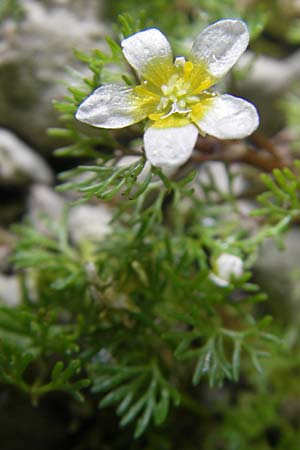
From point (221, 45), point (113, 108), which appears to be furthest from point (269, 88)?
point (113, 108)

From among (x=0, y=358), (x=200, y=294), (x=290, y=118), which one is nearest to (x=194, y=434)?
(x=200, y=294)

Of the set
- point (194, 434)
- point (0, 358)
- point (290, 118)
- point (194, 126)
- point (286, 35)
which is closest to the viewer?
point (194, 126)

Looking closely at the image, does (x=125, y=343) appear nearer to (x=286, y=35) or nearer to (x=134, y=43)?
(x=134, y=43)

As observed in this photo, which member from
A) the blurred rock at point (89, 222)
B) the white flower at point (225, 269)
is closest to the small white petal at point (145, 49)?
the white flower at point (225, 269)

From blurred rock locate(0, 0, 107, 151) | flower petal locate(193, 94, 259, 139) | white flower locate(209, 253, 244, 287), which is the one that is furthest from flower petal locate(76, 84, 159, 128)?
blurred rock locate(0, 0, 107, 151)

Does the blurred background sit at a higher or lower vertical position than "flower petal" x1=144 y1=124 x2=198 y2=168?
lower

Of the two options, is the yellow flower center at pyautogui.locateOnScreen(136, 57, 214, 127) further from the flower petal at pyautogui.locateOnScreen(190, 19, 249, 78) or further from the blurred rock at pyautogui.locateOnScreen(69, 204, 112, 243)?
the blurred rock at pyautogui.locateOnScreen(69, 204, 112, 243)

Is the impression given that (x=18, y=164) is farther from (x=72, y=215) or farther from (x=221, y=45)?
(x=221, y=45)
